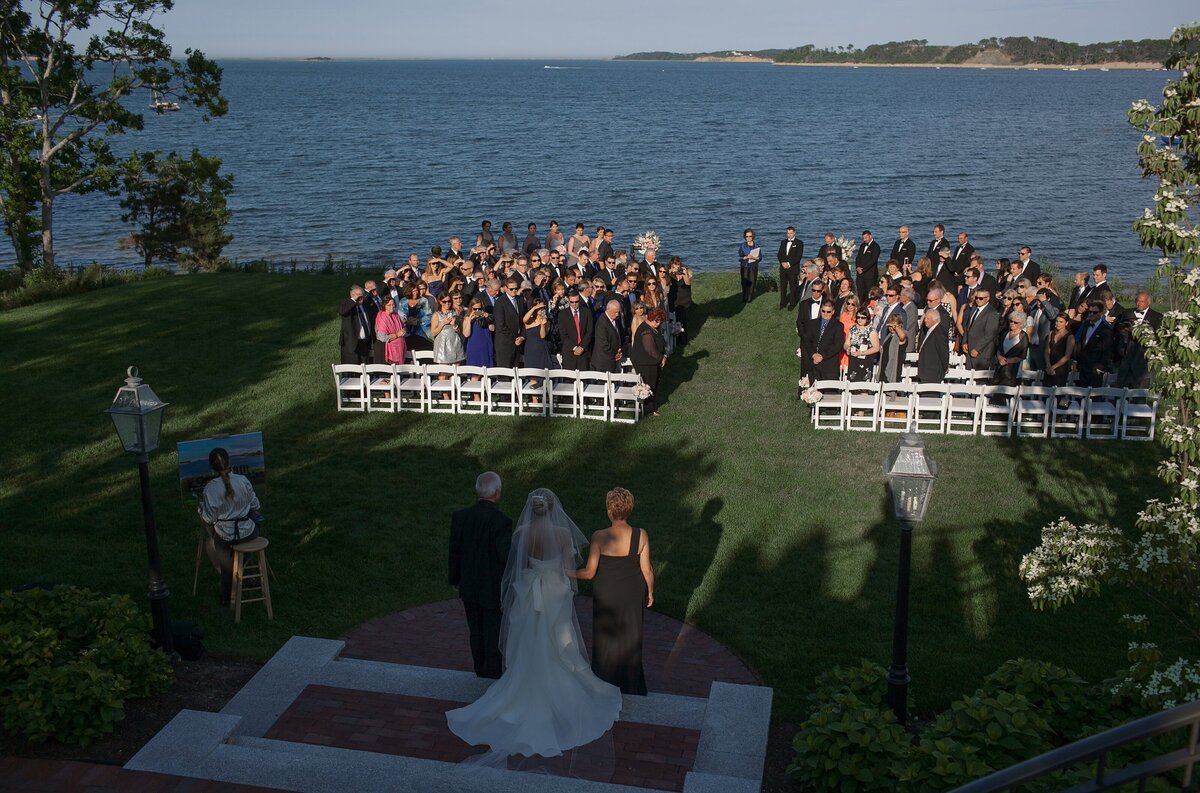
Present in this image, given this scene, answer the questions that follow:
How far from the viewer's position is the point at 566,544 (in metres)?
8.48

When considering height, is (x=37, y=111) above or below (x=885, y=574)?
above

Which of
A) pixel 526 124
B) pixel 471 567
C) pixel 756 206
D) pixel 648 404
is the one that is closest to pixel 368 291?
pixel 648 404

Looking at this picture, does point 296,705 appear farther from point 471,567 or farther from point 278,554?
point 278,554

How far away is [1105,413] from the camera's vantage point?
15000 mm

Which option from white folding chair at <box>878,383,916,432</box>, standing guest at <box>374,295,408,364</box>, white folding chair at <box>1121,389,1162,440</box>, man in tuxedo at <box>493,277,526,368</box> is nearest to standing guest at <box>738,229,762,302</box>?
man in tuxedo at <box>493,277,526,368</box>

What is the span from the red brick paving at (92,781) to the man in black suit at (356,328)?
388 inches

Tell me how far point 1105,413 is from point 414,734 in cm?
1093

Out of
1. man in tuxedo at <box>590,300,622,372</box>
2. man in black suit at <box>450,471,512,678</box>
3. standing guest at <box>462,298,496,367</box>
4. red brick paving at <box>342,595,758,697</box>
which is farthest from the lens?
standing guest at <box>462,298,496,367</box>

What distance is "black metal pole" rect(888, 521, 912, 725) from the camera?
779 centimetres

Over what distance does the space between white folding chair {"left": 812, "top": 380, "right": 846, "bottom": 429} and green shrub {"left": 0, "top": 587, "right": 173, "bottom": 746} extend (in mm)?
9535

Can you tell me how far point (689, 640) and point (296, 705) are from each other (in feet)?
11.4

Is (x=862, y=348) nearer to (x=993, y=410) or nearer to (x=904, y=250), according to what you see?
(x=993, y=410)

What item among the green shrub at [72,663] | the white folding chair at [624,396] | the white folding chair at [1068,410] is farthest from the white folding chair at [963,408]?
the green shrub at [72,663]

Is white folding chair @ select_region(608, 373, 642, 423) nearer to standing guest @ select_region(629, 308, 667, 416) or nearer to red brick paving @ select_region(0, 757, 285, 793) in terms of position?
standing guest @ select_region(629, 308, 667, 416)
